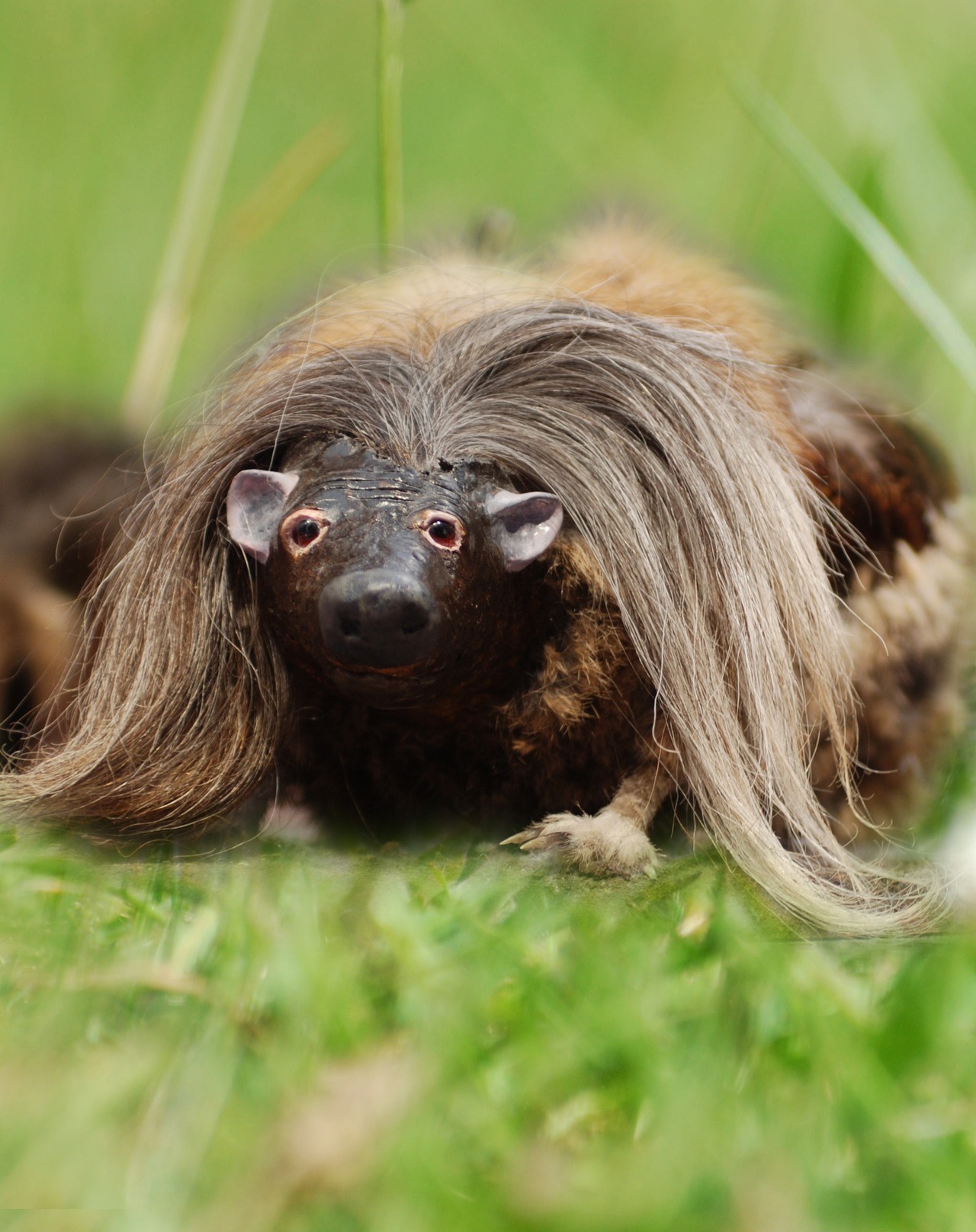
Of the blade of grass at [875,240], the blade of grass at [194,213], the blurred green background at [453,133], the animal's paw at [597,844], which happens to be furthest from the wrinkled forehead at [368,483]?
the blurred green background at [453,133]

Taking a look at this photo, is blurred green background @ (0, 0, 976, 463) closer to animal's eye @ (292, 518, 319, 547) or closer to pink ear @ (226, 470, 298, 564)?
pink ear @ (226, 470, 298, 564)

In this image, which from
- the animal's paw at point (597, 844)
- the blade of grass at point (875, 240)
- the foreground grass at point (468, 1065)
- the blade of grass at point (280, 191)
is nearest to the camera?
the foreground grass at point (468, 1065)

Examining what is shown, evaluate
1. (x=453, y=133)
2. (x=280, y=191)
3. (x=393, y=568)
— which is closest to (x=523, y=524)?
(x=393, y=568)

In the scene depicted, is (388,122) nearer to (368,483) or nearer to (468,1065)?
(368,483)

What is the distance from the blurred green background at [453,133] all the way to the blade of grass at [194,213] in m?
0.06

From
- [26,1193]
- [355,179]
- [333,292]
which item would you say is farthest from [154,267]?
[26,1193]

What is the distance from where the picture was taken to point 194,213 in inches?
98.3

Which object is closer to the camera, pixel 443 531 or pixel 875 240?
pixel 443 531

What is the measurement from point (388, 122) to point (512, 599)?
852 mm

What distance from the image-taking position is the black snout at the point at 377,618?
49.6 inches

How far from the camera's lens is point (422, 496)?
136 centimetres

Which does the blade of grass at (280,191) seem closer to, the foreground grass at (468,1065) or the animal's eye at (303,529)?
the animal's eye at (303,529)

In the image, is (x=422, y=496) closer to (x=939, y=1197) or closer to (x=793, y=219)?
(x=939, y=1197)

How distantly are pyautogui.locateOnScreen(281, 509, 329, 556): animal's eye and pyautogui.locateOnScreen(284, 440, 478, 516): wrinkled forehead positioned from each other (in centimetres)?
1
